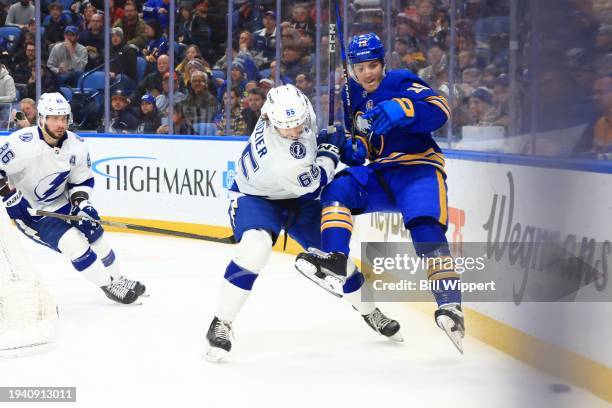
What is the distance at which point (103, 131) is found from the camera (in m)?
7.86

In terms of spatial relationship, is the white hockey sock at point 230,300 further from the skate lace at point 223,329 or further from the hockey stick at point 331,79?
the hockey stick at point 331,79

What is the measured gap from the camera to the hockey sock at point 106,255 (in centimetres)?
461

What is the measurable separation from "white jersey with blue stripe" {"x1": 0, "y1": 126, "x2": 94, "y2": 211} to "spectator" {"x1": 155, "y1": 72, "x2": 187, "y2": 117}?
10.3ft

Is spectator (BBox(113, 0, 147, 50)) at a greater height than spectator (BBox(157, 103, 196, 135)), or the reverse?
spectator (BBox(113, 0, 147, 50))

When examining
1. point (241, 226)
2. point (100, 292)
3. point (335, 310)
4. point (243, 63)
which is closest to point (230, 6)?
point (243, 63)

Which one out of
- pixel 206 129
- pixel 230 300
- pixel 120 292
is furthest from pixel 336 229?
pixel 206 129

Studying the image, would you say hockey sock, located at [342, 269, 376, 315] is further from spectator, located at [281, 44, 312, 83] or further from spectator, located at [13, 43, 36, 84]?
spectator, located at [13, 43, 36, 84]

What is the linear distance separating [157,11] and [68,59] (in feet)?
3.10

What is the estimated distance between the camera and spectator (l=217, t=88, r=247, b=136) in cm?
723

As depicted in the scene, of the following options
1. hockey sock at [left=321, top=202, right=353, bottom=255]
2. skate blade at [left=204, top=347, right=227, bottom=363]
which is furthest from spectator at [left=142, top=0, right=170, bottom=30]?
hockey sock at [left=321, top=202, right=353, bottom=255]

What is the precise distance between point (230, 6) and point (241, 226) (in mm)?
4324

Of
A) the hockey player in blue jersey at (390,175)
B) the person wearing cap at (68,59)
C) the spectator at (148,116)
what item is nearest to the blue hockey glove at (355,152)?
the hockey player in blue jersey at (390,175)

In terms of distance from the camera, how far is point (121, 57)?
7.94m

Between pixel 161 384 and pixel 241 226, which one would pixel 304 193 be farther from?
pixel 161 384
